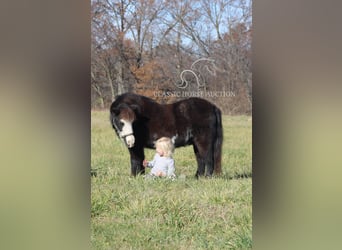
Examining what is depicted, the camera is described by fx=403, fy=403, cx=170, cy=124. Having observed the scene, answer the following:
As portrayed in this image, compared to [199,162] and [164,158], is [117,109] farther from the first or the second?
[199,162]

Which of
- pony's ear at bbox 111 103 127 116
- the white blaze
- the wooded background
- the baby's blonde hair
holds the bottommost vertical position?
the baby's blonde hair

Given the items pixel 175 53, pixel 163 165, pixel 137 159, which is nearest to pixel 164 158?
pixel 163 165

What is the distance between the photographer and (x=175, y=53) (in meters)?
2.56

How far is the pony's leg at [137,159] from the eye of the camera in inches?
103

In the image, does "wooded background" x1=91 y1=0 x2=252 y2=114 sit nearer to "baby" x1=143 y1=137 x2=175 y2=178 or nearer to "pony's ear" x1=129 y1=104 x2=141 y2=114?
"pony's ear" x1=129 y1=104 x2=141 y2=114

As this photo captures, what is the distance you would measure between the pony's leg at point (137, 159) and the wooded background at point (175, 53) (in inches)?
13.7

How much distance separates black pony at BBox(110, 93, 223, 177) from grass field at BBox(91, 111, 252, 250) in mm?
66

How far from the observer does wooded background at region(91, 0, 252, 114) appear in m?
2.52

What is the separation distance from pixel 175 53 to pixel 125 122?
0.54 meters

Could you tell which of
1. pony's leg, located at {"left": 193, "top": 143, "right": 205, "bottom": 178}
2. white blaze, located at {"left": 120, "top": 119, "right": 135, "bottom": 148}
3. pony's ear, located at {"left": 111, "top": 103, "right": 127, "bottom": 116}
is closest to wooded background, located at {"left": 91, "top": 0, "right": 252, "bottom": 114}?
pony's ear, located at {"left": 111, "top": 103, "right": 127, "bottom": 116}
